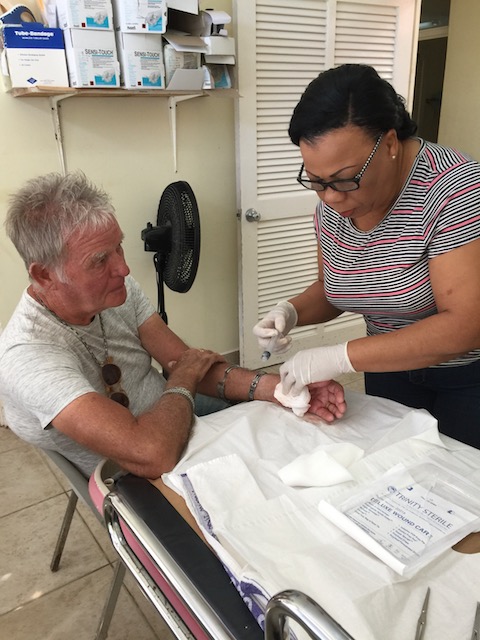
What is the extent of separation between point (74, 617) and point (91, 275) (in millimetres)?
1110

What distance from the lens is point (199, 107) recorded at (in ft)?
8.47

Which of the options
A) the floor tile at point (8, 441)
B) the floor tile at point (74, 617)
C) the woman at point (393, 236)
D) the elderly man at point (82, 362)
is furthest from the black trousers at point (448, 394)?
the floor tile at point (8, 441)

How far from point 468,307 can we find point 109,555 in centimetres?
148

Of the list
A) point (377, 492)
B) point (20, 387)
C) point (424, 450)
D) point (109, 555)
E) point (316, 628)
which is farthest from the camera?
point (109, 555)

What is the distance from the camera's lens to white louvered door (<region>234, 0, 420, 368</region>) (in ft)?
8.37

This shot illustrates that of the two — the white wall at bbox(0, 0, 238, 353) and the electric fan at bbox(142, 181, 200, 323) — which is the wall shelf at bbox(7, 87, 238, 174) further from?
the electric fan at bbox(142, 181, 200, 323)

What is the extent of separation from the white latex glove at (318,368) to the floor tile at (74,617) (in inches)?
37.3

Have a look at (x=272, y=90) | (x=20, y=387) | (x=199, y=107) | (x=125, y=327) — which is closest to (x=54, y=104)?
(x=199, y=107)

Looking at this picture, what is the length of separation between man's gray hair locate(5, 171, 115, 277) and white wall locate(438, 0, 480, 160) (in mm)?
3601

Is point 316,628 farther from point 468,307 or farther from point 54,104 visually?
point 54,104

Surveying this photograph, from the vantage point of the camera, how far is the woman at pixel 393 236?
101 cm

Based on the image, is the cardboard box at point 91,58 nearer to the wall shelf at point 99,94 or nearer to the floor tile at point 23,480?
the wall shelf at point 99,94

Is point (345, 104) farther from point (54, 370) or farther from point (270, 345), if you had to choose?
point (54, 370)

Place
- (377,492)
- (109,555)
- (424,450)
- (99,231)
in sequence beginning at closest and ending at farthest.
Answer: (377,492), (424,450), (99,231), (109,555)
